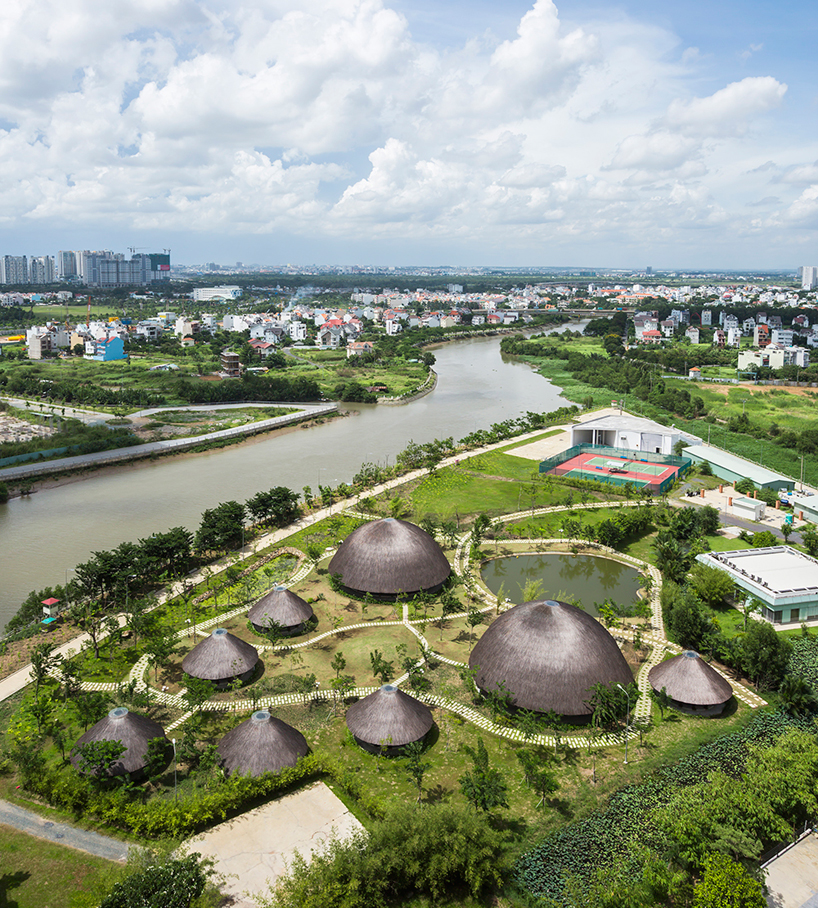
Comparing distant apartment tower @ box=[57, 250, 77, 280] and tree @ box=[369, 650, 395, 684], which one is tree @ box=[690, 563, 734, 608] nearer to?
tree @ box=[369, 650, 395, 684]

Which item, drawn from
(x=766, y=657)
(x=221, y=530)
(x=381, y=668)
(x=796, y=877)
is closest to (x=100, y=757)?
(x=381, y=668)

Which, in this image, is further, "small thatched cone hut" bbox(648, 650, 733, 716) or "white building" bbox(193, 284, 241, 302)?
"white building" bbox(193, 284, 241, 302)

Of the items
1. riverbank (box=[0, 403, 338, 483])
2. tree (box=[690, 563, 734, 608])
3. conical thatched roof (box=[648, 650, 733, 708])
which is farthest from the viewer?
riverbank (box=[0, 403, 338, 483])

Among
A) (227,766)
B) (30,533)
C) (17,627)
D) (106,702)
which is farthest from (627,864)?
(30,533)

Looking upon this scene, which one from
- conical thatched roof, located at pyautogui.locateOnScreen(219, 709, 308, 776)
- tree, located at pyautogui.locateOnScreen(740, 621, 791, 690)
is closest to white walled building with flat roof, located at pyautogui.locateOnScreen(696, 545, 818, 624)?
tree, located at pyautogui.locateOnScreen(740, 621, 791, 690)

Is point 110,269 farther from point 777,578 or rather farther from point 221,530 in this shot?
point 777,578
